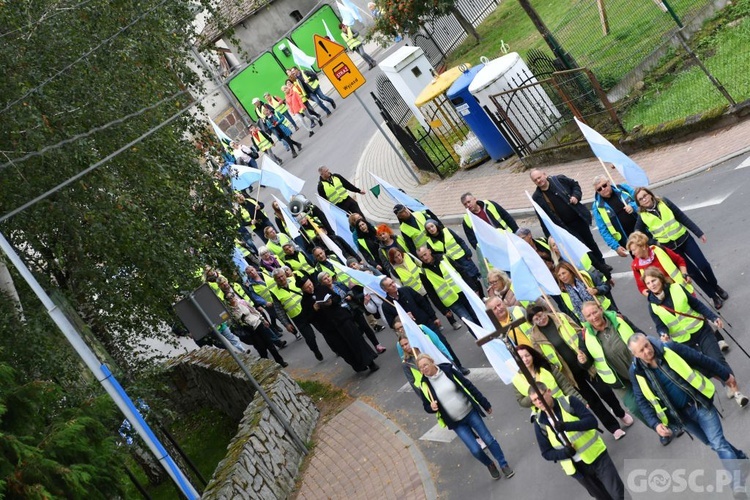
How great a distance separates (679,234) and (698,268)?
0.42m

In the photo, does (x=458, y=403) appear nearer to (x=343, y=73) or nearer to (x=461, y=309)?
(x=461, y=309)

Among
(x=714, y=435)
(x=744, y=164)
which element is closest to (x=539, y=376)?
(x=714, y=435)

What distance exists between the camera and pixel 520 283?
34.4 ft

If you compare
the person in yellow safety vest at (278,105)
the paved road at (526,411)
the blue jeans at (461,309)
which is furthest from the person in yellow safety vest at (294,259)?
the person in yellow safety vest at (278,105)

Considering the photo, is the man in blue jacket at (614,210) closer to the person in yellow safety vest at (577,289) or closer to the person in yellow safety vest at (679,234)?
the person in yellow safety vest at (679,234)

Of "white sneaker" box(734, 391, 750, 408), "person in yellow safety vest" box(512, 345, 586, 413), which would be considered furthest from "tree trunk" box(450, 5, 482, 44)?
"white sneaker" box(734, 391, 750, 408)

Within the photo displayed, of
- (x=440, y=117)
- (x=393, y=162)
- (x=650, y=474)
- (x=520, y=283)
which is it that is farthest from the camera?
(x=393, y=162)

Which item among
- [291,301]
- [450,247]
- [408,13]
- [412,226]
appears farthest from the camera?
[408,13]

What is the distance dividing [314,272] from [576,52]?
823 centimetres

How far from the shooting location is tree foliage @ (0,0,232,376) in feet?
41.1

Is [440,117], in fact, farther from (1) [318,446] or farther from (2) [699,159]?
(1) [318,446]

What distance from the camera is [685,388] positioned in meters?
7.88

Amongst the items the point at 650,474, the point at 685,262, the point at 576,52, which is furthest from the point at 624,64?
the point at 650,474

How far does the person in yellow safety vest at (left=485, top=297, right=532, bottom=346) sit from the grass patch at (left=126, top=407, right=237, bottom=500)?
7.48 meters
